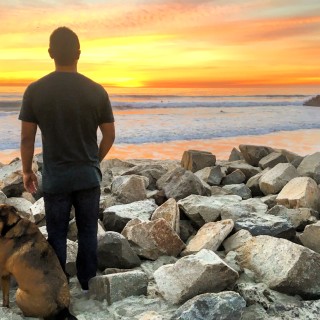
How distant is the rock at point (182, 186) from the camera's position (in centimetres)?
654

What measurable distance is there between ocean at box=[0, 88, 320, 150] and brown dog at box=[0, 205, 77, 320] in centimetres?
1255

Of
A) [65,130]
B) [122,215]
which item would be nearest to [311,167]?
[122,215]

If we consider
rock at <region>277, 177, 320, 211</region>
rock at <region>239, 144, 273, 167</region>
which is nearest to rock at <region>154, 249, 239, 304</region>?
rock at <region>277, 177, 320, 211</region>

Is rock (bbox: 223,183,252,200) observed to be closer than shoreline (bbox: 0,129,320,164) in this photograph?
Yes

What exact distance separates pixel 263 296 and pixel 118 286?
3.62 feet

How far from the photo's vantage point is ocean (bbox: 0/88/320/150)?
20078 mm

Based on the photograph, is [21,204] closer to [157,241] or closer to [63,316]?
[157,241]

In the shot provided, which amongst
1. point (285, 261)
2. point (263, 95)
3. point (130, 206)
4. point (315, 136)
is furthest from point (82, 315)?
point (263, 95)

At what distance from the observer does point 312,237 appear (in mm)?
4906

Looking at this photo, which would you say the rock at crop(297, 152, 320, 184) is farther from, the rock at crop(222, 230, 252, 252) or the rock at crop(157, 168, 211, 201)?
the rock at crop(222, 230, 252, 252)

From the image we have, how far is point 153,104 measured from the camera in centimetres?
3172

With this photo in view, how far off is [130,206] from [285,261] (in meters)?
2.24

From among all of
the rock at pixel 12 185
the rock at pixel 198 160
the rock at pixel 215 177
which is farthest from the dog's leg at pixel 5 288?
the rock at pixel 198 160

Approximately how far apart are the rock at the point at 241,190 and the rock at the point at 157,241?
2.42m
